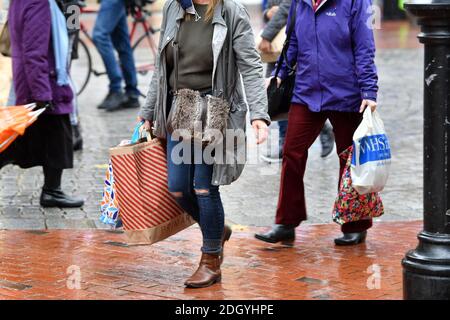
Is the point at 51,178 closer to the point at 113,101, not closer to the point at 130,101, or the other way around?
the point at 113,101

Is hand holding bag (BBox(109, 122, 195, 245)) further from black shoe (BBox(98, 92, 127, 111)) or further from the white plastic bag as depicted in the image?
black shoe (BBox(98, 92, 127, 111))

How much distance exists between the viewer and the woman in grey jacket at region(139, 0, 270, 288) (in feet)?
18.1

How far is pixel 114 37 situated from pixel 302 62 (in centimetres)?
607

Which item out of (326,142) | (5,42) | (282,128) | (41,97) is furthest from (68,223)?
(326,142)

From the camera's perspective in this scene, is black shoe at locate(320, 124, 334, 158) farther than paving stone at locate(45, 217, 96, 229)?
Yes

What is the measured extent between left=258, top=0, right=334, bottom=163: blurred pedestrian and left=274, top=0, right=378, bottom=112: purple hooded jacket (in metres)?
1.15

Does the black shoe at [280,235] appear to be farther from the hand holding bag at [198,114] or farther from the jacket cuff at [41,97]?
the jacket cuff at [41,97]

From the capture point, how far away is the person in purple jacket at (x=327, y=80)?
6.26m

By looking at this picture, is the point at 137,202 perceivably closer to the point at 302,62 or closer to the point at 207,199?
the point at 207,199

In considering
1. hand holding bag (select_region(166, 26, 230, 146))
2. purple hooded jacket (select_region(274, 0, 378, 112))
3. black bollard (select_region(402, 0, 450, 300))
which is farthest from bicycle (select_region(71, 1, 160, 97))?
black bollard (select_region(402, 0, 450, 300))

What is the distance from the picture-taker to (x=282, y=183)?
664 cm

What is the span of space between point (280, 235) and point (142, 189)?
1307mm

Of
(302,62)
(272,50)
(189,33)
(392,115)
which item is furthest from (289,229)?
(392,115)

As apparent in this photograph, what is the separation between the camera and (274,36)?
8609 millimetres
